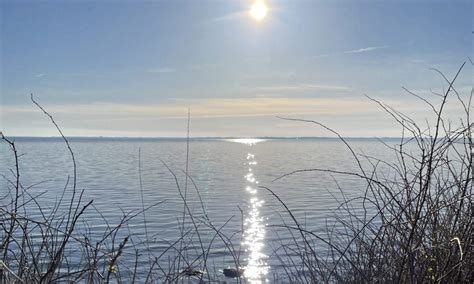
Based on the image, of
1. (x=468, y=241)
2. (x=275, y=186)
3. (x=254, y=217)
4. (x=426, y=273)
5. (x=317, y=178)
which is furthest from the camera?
(x=317, y=178)

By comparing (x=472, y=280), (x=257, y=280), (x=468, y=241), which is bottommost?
(x=257, y=280)

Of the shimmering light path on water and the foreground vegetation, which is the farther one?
the shimmering light path on water

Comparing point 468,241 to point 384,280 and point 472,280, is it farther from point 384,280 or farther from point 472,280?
point 384,280

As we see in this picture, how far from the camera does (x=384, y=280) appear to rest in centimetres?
336

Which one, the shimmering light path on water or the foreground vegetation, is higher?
the foreground vegetation

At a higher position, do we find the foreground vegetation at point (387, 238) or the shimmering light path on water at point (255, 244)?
the foreground vegetation at point (387, 238)

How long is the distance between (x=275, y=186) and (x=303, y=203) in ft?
25.8

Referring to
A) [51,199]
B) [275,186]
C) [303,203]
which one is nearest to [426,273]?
[303,203]

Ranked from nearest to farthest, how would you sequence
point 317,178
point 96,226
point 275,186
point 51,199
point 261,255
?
point 261,255, point 96,226, point 51,199, point 275,186, point 317,178

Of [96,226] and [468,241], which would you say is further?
[96,226]

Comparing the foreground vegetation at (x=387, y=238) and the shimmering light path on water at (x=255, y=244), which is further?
the shimmering light path on water at (x=255, y=244)

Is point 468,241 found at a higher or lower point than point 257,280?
higher

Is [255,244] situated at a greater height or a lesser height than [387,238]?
lesser

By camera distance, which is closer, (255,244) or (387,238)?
(387,238)
